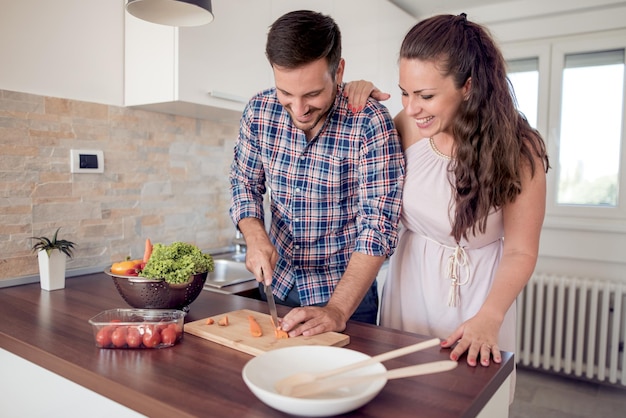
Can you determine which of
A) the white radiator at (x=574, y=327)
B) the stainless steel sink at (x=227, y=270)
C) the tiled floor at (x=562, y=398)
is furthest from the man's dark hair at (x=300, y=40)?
the white radiator at (x=574, y=327)

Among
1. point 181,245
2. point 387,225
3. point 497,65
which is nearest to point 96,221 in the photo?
point 181,245

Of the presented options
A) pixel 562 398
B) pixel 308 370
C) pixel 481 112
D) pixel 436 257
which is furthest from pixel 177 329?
pixel 562 398

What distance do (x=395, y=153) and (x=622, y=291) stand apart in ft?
7.22

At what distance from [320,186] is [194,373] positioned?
65 centimetres

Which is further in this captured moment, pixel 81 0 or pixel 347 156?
pixel 81 0

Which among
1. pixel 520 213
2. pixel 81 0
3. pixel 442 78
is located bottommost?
pixel 520 213

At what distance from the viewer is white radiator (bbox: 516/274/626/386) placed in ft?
9.40

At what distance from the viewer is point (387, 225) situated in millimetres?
1300

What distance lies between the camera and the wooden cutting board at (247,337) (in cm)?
101

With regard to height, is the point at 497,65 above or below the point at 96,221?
above

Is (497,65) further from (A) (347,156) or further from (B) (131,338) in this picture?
(B) (131,338)

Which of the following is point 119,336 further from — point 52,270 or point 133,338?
point 52,270

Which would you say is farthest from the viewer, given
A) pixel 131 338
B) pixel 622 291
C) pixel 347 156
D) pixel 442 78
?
pixel 622 291

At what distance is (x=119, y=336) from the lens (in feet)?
3.33
